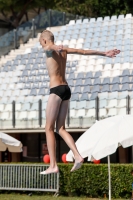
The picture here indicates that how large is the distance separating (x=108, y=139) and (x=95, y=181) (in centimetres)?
780

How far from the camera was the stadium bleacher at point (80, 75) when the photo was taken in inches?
1054

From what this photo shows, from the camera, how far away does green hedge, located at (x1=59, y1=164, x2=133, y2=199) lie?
19922 millimetres

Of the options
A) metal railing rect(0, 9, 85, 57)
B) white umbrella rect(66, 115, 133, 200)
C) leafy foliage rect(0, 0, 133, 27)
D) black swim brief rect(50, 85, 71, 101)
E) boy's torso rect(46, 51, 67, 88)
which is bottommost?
white umbrella rect(66, 115, 133, 200)

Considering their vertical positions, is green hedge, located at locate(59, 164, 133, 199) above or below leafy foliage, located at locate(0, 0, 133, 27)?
below

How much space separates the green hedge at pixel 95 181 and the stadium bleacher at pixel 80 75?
15.4ft

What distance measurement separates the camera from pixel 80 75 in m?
29.3

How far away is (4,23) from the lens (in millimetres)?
49344

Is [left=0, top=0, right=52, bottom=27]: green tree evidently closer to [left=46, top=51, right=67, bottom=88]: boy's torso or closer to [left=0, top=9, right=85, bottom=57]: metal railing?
[left=0, top=9, right=85, bottom=57]: metal railing

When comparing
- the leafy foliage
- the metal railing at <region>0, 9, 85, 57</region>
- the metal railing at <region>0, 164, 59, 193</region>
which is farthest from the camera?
the leafy foliage

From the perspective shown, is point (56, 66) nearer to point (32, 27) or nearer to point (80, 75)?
point (80, 75)

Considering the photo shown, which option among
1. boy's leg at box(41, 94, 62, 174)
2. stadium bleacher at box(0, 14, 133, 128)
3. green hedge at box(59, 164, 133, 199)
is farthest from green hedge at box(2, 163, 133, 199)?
boy's leg at box(41, 94, 62, 174)

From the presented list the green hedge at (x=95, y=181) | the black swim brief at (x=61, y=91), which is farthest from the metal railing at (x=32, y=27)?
the black swim brief at (x=61, y=91)

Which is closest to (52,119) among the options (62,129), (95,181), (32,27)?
(62,129)

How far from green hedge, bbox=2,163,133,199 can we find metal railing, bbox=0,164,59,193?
36 cm
